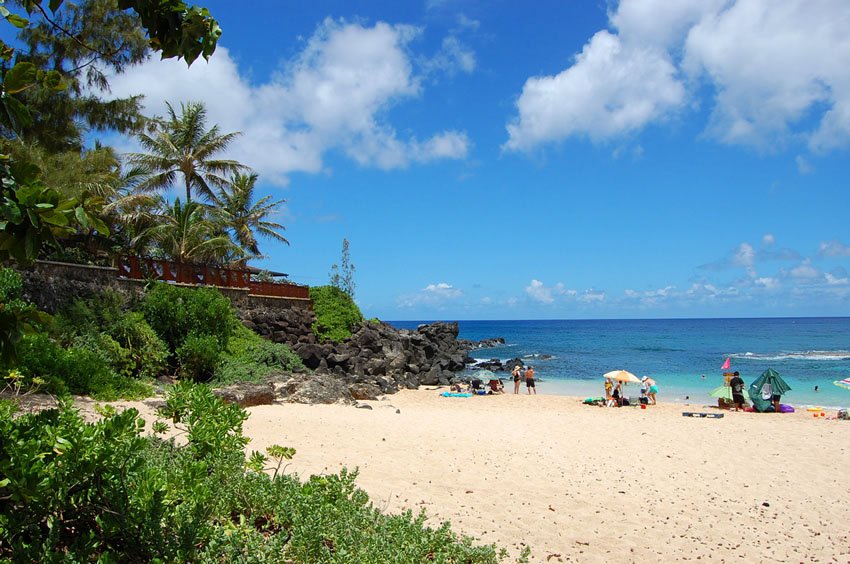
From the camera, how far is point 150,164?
27.8m

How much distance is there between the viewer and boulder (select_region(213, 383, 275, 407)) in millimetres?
13773

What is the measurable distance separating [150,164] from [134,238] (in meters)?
5.11

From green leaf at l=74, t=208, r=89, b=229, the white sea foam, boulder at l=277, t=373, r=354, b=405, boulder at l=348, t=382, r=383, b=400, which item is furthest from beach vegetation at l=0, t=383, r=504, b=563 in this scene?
the white sea foam

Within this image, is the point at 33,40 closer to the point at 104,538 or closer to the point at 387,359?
the point at 104,538

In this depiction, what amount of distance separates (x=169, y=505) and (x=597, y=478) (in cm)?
738

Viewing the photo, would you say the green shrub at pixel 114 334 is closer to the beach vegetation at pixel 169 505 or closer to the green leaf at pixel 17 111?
the beach vegetation at pixel 169 505

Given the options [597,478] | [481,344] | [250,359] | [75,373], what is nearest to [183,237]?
[250,359]

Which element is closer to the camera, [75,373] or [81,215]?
[81,215]

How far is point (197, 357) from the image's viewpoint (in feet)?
54.3

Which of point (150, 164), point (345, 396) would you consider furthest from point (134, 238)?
point (345, 396)

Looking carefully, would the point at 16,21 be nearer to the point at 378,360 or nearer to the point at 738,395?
the point at 738,395

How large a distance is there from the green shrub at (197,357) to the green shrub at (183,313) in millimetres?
627

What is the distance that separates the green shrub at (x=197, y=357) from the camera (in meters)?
16.3

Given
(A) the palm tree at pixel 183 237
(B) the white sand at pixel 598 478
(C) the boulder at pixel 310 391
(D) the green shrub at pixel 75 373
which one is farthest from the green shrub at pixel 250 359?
(A) the palm tree at pixel 183 237
